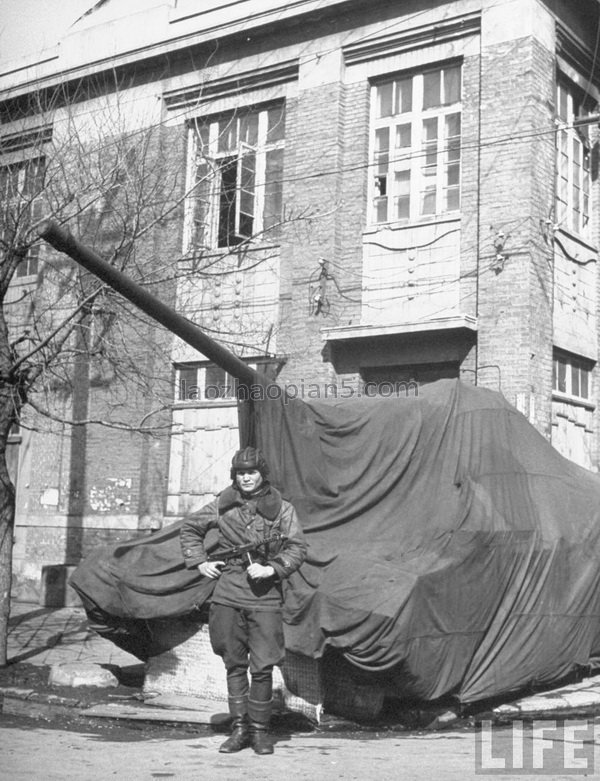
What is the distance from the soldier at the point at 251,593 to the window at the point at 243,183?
31.4ft

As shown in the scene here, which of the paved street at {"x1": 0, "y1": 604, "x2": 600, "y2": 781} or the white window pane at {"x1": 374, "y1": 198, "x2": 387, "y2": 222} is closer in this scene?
the paved street at {"x1": 0, "y1": 604, "x2": 600, "y2": 781}

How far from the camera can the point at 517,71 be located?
551 inches

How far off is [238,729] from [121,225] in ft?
25.4

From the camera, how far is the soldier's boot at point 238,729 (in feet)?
22.0

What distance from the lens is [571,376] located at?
15102 millimetres

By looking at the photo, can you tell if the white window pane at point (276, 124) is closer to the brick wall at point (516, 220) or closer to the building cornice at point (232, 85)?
the building cornice at point (232, 85)

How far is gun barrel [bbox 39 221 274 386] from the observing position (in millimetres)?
7141

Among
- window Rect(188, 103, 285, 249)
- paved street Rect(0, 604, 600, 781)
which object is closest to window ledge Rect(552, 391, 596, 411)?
window Rect(188, 103, 285, 249)

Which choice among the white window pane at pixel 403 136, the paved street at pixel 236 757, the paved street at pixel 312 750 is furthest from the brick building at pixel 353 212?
the paved street at pixel 236 757

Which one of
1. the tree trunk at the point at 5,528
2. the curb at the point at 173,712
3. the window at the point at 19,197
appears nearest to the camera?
the curb at the point at 173,712

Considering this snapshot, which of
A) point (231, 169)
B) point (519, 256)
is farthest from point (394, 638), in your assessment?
point (231, 169)

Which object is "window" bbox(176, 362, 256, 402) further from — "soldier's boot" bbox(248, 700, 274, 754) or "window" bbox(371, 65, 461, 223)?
"soldier's boot" bbox(248, 700, 274, 754)

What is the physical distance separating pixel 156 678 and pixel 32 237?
17.0 ft

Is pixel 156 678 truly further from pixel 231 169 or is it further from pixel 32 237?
pixel 231 169
